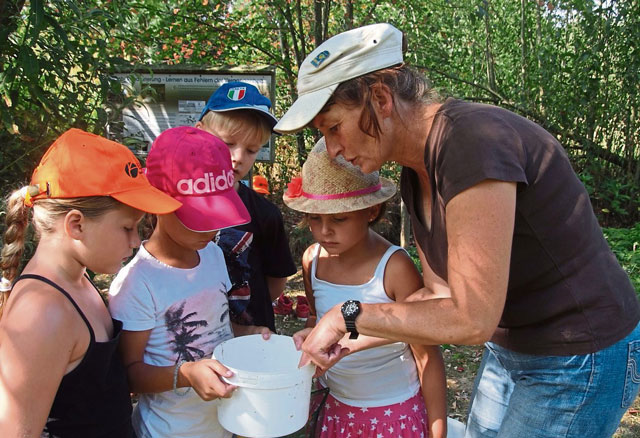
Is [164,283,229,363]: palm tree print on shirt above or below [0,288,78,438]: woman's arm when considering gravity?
below

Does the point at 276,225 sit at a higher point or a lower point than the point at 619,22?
lower

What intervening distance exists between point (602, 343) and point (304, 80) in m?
1.13

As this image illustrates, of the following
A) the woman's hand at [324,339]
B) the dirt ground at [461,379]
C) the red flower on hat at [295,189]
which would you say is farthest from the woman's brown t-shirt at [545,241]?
the dirt ground at [461,379]

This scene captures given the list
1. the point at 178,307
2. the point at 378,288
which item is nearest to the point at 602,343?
the point at 378,288

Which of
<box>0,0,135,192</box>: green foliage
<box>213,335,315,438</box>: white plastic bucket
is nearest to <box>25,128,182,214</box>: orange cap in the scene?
<box>213,335,315,438</box>: white plastic bucket

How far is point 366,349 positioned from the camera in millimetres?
2002

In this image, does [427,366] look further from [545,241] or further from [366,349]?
[545,241]

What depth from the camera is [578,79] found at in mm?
6746

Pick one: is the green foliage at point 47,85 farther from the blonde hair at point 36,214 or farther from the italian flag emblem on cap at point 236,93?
the blonde hair at point 36,214

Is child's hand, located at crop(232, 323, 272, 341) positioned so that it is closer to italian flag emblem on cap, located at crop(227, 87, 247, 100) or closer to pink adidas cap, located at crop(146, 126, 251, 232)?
pink adidas cap, located at crop(146, 126, 251, 232)

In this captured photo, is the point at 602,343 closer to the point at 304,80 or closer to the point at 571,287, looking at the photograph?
the point at 571,287

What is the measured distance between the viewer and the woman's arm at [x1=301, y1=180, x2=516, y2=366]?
1.38m

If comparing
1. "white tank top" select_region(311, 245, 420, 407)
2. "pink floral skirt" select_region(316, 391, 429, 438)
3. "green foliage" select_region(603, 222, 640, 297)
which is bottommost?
"green foliage" select_region(603, 222, 640, 297)

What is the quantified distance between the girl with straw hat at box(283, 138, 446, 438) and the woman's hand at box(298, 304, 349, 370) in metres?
0.41
